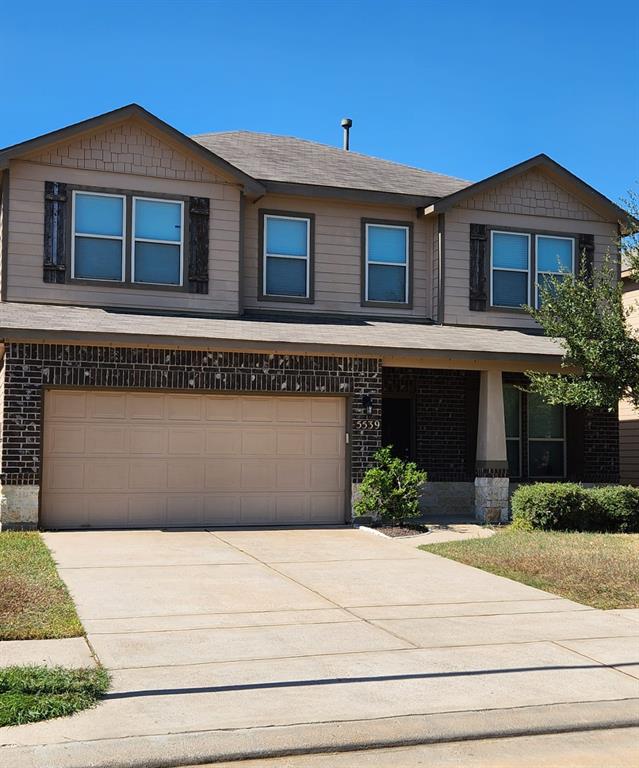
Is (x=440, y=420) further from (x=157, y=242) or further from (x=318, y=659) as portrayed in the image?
(x=318, y=659)

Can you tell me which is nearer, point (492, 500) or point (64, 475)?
point (64, 475)

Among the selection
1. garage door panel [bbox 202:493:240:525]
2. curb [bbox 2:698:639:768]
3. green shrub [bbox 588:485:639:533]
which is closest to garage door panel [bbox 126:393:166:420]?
garage door panel [bbox 202:493:240:525]

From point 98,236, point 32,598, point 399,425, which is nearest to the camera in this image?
point 32,598

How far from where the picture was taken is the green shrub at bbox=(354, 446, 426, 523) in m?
16.2

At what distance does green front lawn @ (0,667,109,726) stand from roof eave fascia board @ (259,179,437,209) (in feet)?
43.1

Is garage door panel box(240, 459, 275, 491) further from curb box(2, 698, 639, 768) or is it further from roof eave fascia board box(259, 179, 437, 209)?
curb box(2, 698, 639, 768)

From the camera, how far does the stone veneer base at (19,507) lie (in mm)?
15008

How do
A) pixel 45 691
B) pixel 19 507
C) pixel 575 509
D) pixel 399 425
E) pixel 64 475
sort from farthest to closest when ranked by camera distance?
pixel 399 425, pixel 575 509, pixel 64 475, pixel 19 507, pixel 45 691

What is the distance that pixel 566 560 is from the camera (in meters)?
12.6

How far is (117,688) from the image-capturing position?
667 cm

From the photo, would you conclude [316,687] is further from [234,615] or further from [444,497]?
[444,497]

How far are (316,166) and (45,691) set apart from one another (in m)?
15.8

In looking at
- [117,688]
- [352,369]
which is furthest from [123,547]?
[117,688]

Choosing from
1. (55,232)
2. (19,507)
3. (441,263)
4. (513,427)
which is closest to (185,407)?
(19,507)
